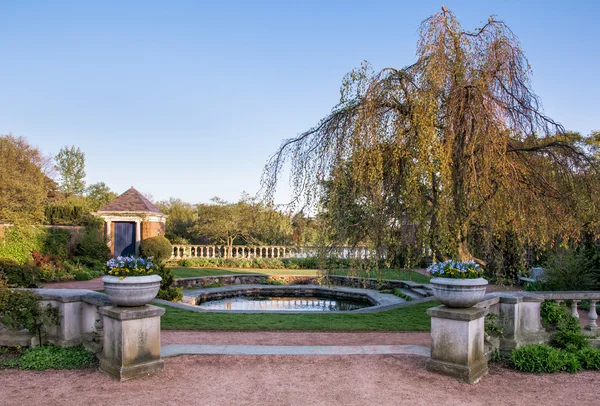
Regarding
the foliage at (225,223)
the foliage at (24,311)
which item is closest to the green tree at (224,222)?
the foliage at (225,223)

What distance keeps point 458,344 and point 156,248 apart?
19.0 meters

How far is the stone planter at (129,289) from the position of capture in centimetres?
468

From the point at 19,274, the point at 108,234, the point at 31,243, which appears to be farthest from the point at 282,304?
the point at 108,234

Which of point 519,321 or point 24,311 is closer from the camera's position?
point 24,311

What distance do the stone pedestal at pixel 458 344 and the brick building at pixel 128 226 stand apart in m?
20.7

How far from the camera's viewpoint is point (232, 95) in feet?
38.2

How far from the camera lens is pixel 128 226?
2294 centimetres

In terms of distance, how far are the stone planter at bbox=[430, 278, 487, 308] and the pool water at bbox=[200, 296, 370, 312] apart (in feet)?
27.1

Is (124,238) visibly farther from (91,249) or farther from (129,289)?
(129,289)

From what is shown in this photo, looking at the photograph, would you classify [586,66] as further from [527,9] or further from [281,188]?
[281,188]

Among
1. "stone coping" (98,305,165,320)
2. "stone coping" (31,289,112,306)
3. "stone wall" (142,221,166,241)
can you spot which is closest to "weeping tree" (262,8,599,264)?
"stone coping" (98,305,165,320)

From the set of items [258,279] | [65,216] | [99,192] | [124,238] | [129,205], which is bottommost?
[258,279]

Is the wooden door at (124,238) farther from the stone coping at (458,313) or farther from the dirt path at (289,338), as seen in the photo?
the stone coping at (458,313)

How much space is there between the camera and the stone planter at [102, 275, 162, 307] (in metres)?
4.68
